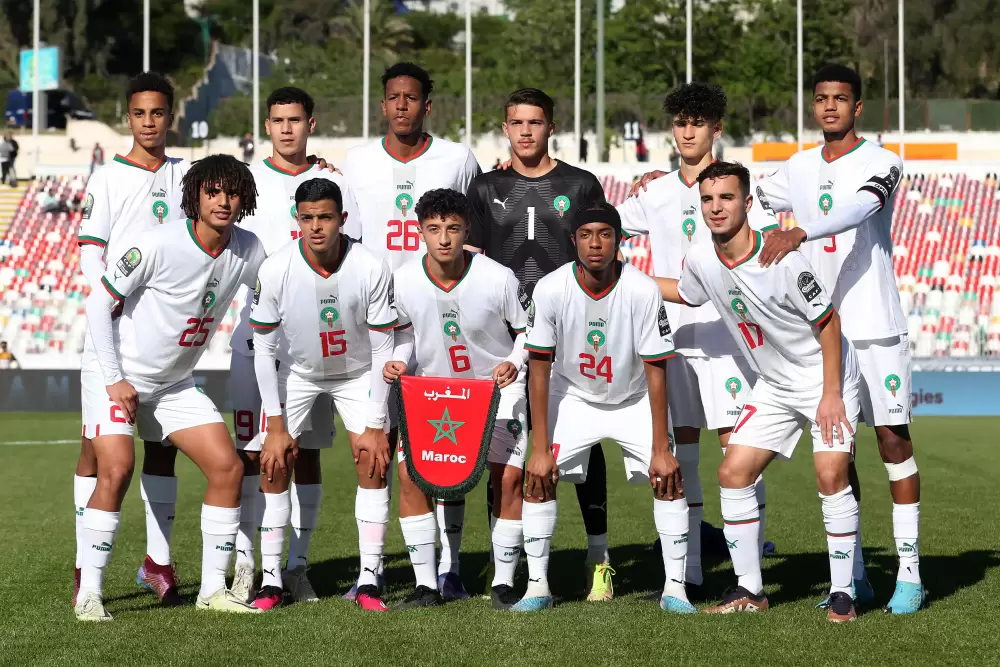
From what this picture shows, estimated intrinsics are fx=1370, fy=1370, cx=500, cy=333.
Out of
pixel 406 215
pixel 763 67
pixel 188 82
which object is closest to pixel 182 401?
pixel 406 215

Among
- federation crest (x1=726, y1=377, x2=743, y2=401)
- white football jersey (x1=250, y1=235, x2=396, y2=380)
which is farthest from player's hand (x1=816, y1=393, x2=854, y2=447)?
white football jersey (x1=250, y1=235, x2=396, y2=380)

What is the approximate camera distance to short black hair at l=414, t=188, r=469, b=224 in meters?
6.60

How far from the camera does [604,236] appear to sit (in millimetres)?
6473

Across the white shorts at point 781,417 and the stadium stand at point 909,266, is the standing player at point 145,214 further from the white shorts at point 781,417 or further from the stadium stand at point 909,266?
the stadium stand at point 909,266

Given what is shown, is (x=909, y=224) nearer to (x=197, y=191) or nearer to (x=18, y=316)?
(x=18, y=316)

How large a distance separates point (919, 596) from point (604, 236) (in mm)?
2276

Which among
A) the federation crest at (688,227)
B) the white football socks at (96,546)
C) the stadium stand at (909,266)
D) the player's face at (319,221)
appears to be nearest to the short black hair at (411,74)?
the player's face at (319,221)

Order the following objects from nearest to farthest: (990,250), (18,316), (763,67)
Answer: (18,316), (990,250), (763,67)

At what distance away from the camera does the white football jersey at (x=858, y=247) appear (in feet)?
21.8

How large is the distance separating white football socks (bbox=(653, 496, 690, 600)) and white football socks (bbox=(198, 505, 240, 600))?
2.07 m

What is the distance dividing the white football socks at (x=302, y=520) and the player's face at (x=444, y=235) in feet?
5.20

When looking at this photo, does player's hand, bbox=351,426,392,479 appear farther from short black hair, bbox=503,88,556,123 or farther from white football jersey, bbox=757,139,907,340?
white football jersey, bbox=757,139,907,340

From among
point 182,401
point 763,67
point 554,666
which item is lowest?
point 554,666

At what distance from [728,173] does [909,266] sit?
23612 mm
